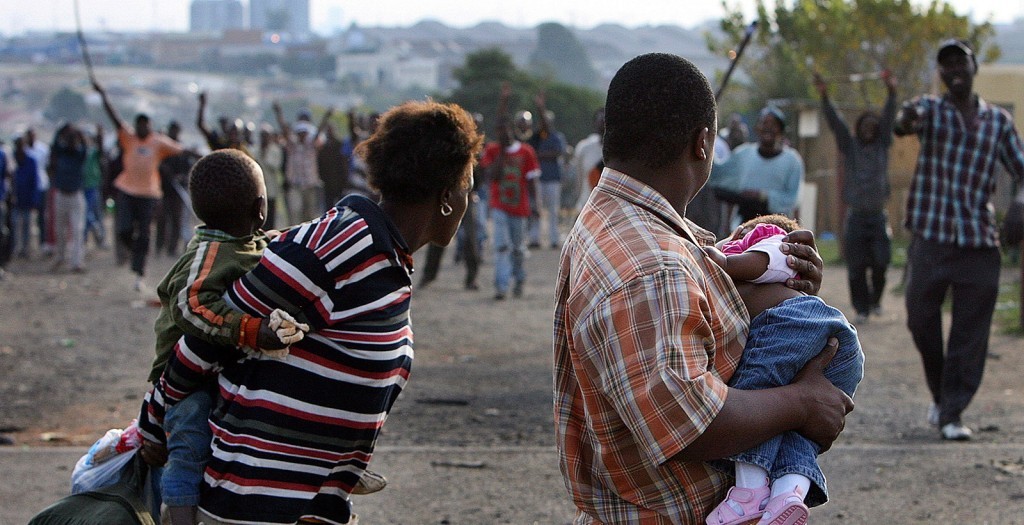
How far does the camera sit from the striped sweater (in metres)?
2.95

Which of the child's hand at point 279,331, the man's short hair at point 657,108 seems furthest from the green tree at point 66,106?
the man's short hair at point 657,108

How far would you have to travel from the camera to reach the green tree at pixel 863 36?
27328mm

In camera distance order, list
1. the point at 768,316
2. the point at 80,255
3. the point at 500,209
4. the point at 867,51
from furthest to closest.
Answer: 1. the point at 867,51
2. the point at 80,255
3. the point at 500,209
4. the point at 768,316

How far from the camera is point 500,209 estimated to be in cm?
1267

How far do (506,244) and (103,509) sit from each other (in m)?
9.60

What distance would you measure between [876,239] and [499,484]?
6.43 meters

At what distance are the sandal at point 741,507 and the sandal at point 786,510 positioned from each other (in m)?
0.03

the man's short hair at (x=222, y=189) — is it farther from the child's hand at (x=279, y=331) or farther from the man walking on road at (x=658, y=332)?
the man walking on road at (x=658, y=332)

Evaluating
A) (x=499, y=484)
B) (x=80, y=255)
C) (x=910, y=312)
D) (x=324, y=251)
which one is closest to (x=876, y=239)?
(x=910, y=312)

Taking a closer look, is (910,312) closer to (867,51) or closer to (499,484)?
(499,484)

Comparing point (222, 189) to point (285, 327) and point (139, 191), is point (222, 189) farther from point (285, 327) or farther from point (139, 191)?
point (139, 191)

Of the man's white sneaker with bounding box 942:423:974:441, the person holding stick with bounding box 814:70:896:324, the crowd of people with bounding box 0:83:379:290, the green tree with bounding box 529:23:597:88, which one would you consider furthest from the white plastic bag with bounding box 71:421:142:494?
the green tree with bounding box 529:23:597:88

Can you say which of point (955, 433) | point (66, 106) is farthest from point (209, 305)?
point (66, 106)

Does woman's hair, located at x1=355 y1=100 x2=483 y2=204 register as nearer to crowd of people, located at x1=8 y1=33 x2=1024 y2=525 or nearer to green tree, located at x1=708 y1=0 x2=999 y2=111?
crowd of people, located at x1=8 y1=33 x2=1024 y2=525
